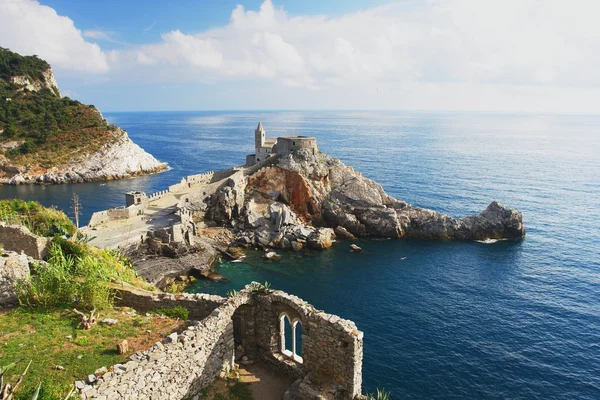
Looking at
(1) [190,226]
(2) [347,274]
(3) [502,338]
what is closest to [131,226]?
(1) [190,226]

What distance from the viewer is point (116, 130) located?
9994 centimetres

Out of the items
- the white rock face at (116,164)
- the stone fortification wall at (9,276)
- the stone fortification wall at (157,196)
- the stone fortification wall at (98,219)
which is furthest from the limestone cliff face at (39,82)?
the stone fortification wall at (9,276)

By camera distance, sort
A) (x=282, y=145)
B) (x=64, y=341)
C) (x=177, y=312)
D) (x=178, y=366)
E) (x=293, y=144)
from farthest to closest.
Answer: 1. (x=282, y=145)
2. (x=293, y=144)
3. (x=177, y=312)
4. (x=64, y=341)
5. (x=178, y=366)

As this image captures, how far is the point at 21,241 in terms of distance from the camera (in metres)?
24.0

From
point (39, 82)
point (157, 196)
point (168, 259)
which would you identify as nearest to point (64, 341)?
point (168, 259)

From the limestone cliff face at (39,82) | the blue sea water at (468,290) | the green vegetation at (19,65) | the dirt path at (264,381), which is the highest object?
the green vegetation at (19,65)

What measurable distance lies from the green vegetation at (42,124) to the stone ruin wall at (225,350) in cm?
8588

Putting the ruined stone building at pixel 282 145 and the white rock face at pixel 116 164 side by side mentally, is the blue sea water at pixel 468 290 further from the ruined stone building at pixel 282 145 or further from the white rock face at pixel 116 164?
the ruined stone building at pixel 282 145

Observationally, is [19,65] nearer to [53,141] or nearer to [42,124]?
[42,124]

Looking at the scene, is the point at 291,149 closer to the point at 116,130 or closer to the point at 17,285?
the point at 17,285

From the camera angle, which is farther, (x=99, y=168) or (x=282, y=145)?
(x=99, y=168)

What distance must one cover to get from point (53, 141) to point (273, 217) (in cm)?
6636

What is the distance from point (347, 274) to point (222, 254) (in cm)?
1550

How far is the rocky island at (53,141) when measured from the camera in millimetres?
84938
